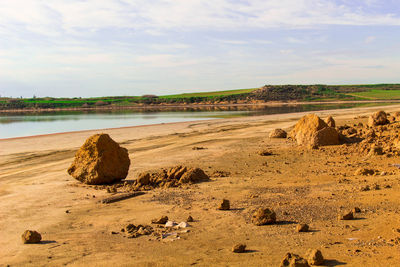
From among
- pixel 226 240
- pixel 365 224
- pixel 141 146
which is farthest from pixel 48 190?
pixel 141 146

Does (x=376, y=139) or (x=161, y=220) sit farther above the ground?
(x=376, y=139)

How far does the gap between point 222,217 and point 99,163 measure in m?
4.52

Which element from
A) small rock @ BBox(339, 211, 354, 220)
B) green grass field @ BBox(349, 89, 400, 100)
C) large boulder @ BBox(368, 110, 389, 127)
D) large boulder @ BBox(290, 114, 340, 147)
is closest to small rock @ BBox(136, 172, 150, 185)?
small rock @ BBox(339, 211, 354, 220)

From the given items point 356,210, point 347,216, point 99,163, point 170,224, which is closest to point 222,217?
point 170,224

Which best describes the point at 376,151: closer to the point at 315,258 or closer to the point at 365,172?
the point at 365,172

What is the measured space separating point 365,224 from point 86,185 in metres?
6.87

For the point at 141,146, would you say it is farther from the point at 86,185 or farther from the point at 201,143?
the point at 86,185

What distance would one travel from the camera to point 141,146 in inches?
728

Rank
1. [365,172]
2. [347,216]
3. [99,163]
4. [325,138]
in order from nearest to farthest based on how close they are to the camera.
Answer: [347,216] → [365,172] → [99,163] → [325,138]

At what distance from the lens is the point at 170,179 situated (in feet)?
31.6

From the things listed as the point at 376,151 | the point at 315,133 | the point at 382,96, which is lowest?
the point at 376,151

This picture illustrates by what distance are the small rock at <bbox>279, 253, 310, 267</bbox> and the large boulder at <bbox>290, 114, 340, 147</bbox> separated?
390 inches

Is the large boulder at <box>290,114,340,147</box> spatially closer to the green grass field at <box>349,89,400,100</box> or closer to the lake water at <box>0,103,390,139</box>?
the lake water at <box>0,103,390,139</box>

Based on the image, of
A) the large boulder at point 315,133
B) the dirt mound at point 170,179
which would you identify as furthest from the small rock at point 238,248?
the large boulder at point 315,133
